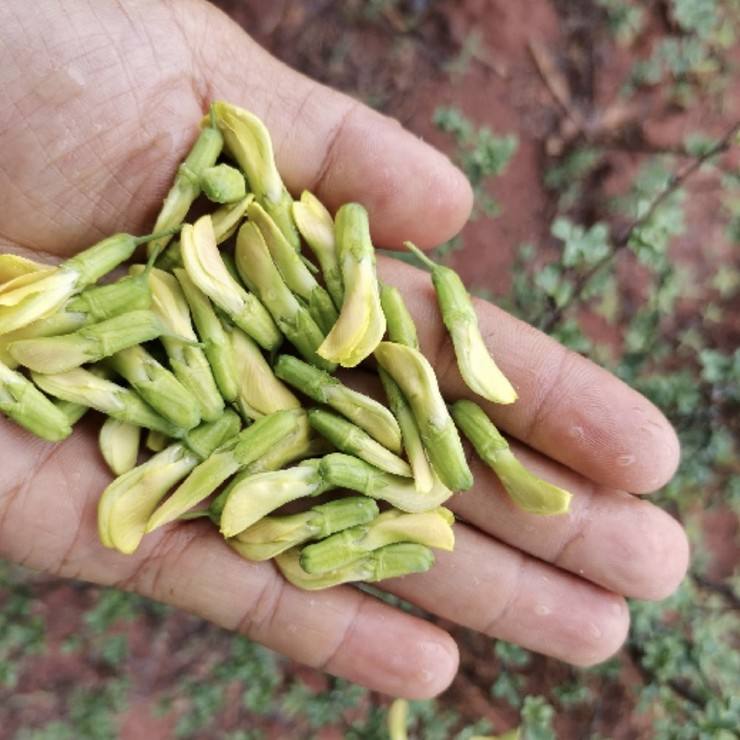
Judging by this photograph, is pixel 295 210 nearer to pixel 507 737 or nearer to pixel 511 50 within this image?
pixel 511 50

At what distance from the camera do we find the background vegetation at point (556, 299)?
2590mm

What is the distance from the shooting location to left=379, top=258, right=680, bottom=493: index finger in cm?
202

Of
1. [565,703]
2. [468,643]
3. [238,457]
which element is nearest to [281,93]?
[238,457]

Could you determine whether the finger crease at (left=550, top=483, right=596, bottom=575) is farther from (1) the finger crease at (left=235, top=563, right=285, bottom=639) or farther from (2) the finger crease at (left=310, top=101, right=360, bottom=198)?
(2) the finger crease at (left=310, top=101, right=360, bottom=198)

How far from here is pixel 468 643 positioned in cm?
269

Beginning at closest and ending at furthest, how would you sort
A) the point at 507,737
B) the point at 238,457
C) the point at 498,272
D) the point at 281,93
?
the point at 238,457 < the point at 281,93 < the point at 507,737 < the point at 498,272

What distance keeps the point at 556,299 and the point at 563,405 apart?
2.08 ft

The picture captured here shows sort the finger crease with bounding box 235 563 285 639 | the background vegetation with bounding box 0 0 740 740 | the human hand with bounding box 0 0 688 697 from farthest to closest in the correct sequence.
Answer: the background vegetation with bounding box 0 0 740 740
the finger crease with bounding box 235 563 285 639
the human hand with bounding box 0 0 688 697

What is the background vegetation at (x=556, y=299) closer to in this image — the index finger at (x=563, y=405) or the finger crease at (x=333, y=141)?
the index finger at (x=563, y=405)

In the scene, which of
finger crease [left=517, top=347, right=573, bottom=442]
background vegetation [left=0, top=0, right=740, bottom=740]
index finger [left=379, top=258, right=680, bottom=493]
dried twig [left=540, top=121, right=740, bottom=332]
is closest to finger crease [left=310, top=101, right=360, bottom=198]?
index finger [left=379, top=258, right=680, bottom=493]

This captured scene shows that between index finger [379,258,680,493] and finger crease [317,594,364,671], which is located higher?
index finger [379,258,680,493]

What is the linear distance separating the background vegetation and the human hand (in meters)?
0.48

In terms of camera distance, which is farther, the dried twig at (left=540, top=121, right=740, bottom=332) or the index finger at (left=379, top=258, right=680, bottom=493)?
the dried twig at (left=540, top=121, right=740, bottom=332)

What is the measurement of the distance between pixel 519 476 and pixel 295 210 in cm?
68
